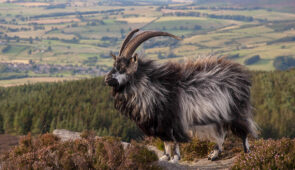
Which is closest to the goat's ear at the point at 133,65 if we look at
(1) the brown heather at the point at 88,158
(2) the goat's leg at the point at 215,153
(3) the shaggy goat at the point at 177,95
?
(3) the shaggy goat at the point at 177,95

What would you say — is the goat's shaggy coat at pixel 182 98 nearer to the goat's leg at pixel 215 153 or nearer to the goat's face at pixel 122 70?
the goat's face at pixel 122 70

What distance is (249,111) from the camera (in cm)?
1100

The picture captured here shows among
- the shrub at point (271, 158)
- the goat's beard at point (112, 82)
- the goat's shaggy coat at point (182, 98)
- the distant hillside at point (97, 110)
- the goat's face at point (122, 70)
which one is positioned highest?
the goat's face at point (122, 70)

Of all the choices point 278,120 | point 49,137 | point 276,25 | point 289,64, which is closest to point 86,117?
point 278,120

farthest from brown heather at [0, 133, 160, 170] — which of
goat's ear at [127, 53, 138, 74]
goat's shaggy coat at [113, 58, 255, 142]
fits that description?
goat's ear at [127, 53, 138, 74]

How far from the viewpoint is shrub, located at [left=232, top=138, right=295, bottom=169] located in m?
8.26

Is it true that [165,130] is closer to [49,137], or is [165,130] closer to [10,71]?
[49,137]

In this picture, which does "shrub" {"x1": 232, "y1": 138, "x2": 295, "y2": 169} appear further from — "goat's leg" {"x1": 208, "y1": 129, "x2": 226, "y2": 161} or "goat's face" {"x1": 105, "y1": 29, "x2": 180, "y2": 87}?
"goat's face" {"x1": 105, "y1": 29, "x2": 180, "y2": 87}

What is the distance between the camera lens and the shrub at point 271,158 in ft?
27.1

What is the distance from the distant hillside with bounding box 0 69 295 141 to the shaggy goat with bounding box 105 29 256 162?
66.8ft

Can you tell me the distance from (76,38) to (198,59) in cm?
17885

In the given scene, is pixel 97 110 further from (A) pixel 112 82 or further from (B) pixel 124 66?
(A) pixel 112 82

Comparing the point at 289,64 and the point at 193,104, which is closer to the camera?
the point at 193,104

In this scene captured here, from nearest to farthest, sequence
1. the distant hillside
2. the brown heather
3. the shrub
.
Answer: the shrub → the brown heather → the distant hillside
